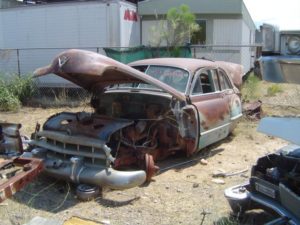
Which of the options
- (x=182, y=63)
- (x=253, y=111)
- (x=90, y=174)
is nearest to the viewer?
(x=90, y=174)

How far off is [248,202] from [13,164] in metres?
2.55

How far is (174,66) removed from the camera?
760 centimetres

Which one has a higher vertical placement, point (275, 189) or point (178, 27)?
point (178, 27)

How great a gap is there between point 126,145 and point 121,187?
993 millimetres

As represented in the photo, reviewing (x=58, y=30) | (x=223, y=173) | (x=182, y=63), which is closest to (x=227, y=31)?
(x=58, y=30)

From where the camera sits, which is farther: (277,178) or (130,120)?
(130,120)

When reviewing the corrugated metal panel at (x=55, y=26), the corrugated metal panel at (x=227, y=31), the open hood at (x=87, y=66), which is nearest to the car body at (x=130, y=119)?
the open hood at (x=87, y=66)

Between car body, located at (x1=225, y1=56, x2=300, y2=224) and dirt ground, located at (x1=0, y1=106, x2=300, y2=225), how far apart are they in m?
0.40

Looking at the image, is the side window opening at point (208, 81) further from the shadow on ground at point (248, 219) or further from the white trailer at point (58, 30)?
the white trailer at point (58, 30)

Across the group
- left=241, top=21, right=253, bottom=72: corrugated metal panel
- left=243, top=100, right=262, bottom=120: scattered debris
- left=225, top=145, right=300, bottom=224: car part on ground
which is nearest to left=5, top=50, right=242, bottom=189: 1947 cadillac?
left=225, top=145, right=300, bottom=224: car part on ground

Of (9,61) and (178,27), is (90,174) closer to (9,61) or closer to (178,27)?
(178,27)

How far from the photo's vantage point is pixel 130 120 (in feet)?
21.0

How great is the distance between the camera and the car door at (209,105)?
715cm

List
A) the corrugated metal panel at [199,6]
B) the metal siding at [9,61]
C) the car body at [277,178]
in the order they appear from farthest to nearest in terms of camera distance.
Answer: the corrugated metal panel at [199,6] < the metal siding at [9,61] < the car body at [277,178]
